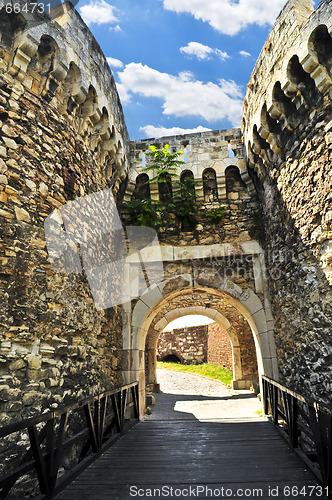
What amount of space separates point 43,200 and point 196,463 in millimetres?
2768

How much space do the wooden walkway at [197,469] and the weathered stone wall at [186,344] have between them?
12066 mm

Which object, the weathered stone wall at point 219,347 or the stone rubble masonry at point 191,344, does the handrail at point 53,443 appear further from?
the stone rubble masonry at point 191,344

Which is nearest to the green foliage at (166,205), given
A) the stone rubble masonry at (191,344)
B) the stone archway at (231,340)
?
the stone archway at (231,340)

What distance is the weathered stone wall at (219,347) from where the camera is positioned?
12.4m

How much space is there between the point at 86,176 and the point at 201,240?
7.67 ft

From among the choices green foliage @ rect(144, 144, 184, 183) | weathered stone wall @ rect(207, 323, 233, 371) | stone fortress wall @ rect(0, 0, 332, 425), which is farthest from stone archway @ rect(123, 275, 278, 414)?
weathered stone wall @ rect(207, 323, 233, 371)

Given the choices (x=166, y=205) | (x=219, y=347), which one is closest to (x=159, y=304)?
(x=166, y=205)

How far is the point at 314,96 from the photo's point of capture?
143 inches

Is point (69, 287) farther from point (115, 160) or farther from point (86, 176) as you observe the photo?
point (115, 160)

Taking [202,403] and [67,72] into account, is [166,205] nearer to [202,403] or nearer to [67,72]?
[67,72]

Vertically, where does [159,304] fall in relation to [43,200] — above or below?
below

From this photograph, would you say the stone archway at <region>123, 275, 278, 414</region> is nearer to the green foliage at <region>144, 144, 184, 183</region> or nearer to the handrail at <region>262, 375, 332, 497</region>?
the handrail at <region>262, 375, 332, 497</region>

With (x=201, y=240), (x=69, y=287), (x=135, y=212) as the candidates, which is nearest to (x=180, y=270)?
(x=201, y=240)

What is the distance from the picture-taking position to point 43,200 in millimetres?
3211
